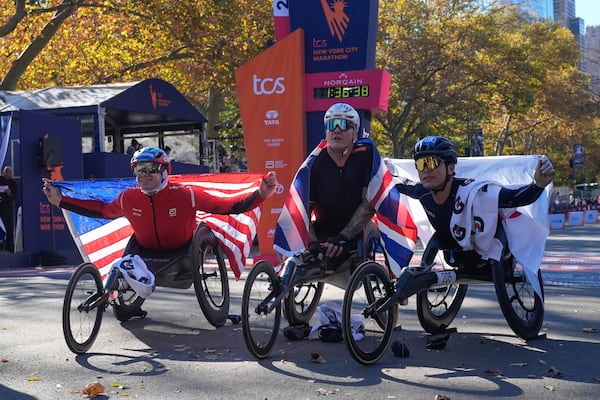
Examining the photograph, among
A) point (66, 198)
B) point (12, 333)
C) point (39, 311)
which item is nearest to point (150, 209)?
point (66, 198)

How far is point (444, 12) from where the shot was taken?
41938 millimetres

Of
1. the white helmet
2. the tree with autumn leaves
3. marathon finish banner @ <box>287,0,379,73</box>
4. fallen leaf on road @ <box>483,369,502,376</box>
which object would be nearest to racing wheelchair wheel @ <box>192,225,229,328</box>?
the white helmet

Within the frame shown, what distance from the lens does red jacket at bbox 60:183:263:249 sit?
7527 millimetres

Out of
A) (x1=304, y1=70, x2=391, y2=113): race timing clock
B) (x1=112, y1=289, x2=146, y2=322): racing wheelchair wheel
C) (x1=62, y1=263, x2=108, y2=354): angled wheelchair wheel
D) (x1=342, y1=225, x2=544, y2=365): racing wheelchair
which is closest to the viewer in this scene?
(x1=342, y1=225, x2=544, y2=365): racing wheelchair

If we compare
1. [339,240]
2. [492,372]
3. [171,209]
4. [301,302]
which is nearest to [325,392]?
[492,372]

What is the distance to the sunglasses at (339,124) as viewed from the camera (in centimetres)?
718

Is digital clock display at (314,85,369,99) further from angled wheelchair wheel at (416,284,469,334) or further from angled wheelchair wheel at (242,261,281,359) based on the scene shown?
angled wheelchair wheel at (242,261,281,359)

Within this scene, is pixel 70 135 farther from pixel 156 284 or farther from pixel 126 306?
pixel 156 284

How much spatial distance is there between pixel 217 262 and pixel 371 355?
2.33m

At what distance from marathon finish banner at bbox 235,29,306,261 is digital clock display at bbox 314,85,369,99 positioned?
0.30m

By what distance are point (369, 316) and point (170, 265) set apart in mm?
2090

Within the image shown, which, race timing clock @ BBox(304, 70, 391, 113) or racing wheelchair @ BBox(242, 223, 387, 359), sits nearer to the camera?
racing wheelchair @ BBox(242, 223, 387, 359)

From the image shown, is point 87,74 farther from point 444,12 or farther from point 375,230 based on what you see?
point 375,230

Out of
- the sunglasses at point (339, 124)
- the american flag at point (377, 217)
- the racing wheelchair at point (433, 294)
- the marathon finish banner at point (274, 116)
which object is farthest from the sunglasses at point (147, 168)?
the marathon finish banner at point (274, 116)
